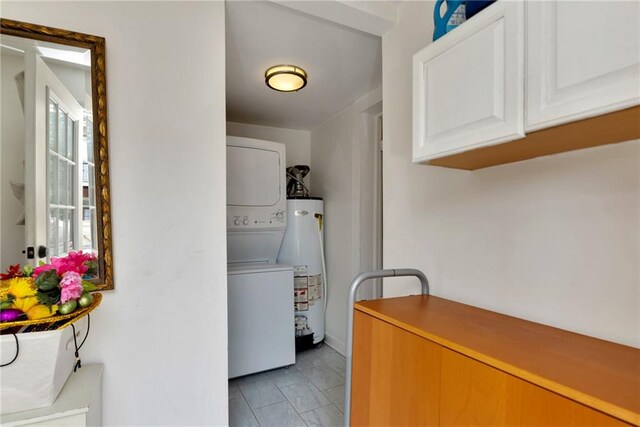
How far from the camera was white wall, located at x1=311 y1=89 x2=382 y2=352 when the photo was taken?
2904mm

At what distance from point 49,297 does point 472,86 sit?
145cm

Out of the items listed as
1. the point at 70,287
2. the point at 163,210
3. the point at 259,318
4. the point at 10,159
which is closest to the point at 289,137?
the point at 259,318

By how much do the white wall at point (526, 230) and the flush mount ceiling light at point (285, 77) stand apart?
0.81m

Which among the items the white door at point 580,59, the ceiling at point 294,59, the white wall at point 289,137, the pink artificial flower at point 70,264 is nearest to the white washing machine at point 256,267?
the ceiling at point 294,59

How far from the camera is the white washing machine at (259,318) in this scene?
250 cm

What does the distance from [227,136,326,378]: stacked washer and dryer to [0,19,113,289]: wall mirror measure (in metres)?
1.30

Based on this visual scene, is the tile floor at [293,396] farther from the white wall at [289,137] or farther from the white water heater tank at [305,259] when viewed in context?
the white wall at [289,137]

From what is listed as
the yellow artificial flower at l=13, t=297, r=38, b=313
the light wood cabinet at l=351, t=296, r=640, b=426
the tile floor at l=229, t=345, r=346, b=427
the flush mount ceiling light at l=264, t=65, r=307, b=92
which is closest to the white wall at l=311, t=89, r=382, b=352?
the tile floor at l=229, t=345, r=346, b=427

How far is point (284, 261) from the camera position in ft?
10.2

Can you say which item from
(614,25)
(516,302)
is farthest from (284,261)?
(614,25)

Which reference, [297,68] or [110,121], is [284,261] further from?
[110,121]

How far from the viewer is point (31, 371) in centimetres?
93

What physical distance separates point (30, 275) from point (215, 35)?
126 cm

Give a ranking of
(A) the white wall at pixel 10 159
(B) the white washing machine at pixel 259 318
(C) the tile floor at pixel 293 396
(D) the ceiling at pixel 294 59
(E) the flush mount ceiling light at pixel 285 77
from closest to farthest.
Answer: (A) the white wall at pixel 10 159
(D) the ceiling at pixel 294 59
(C) the tile floor at pixel 293 396
(E) the flush mount ceiling light at pixel 285 77
(B) the white washing machine at pixel 259 318
